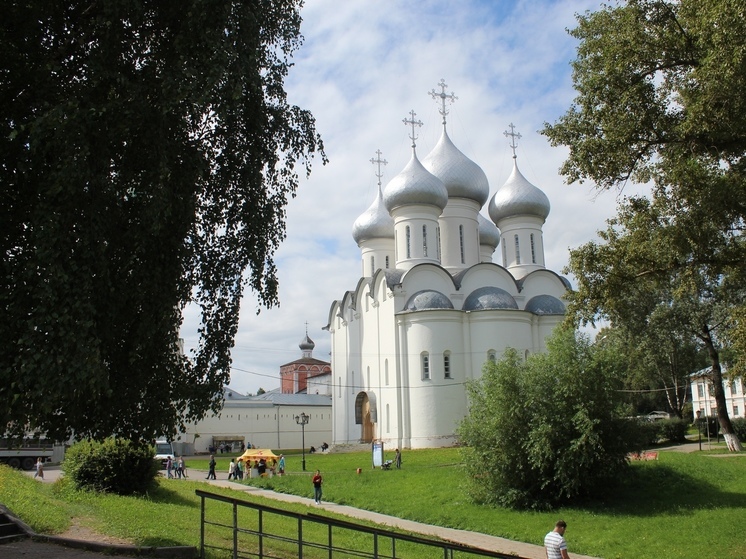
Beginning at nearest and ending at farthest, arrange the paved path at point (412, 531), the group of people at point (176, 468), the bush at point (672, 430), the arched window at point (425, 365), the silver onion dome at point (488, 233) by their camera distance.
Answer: the paved path at point (412, 531)
the group of people at point (176, 468)
the bush at point (672, 430)
the arched window at point (425, 365)
the silver onion dome at point (488, 233)

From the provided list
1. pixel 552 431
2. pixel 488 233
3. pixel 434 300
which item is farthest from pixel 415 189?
pixel 552 431

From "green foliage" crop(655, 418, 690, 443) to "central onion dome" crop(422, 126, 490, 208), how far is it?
1701 cm

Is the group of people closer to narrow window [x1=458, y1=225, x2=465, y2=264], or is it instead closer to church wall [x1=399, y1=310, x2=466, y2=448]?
church wall [x1=399, y1=310, x2=466, y2=448]

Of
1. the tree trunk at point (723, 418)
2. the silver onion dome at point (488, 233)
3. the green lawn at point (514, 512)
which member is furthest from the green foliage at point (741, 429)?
the silver onion dome at point (488, 233)

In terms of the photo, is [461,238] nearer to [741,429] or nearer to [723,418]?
[741,429]

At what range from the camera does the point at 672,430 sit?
106ft

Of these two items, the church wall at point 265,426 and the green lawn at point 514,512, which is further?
the church wall at point 265,426

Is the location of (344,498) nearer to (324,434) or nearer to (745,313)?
(745,313)

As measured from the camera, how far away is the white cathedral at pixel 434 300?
36.3 m

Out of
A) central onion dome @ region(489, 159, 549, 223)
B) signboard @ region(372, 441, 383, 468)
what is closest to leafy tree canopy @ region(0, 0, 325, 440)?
signboard @ region(372, 441, 383, 468)

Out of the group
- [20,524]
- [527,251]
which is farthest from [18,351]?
[527,251]

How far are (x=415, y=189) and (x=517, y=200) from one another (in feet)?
23.8

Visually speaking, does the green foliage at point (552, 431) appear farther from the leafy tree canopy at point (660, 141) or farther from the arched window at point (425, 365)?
the arched window at point (425, 365)

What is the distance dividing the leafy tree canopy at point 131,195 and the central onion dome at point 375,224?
35826mm
